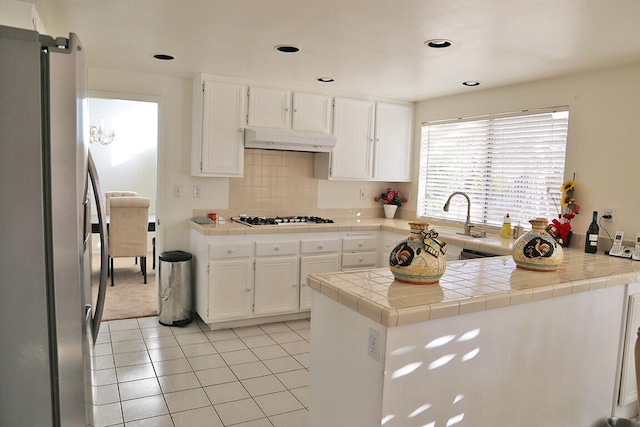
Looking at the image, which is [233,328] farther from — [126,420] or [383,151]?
[383,151]

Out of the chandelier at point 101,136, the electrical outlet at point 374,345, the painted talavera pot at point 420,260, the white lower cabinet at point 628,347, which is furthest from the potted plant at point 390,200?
the chandelier at point 101,136

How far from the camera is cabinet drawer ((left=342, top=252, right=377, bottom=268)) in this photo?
458 centimetres

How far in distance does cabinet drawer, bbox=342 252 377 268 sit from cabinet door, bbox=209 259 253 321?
0.98 meters

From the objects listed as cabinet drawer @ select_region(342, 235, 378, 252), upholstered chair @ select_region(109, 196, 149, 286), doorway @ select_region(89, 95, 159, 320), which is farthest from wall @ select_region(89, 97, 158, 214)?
cabinet drawer @ select_region(342, 235, 378, 252)

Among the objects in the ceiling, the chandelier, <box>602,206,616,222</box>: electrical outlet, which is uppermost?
the ceiling

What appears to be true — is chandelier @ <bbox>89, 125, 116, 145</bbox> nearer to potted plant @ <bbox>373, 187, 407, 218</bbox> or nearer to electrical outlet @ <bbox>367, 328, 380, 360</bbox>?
potted plant @ <bbox>373, 187, 407, 218</bbox>

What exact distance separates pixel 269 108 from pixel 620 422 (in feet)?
11.6

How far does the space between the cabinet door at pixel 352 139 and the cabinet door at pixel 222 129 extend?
1.00 meters

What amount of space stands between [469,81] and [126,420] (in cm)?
361

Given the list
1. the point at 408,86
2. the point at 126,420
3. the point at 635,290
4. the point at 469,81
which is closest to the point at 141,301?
the point at 126,420

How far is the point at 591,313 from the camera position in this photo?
7.91ft

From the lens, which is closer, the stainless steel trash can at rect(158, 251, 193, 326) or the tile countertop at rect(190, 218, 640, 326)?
the tile countertop at rect(190, 218, 640, 326)

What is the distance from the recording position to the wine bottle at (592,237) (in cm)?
331

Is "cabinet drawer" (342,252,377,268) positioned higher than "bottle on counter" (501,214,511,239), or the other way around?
"bottle on counter" (501,214,511,239)
